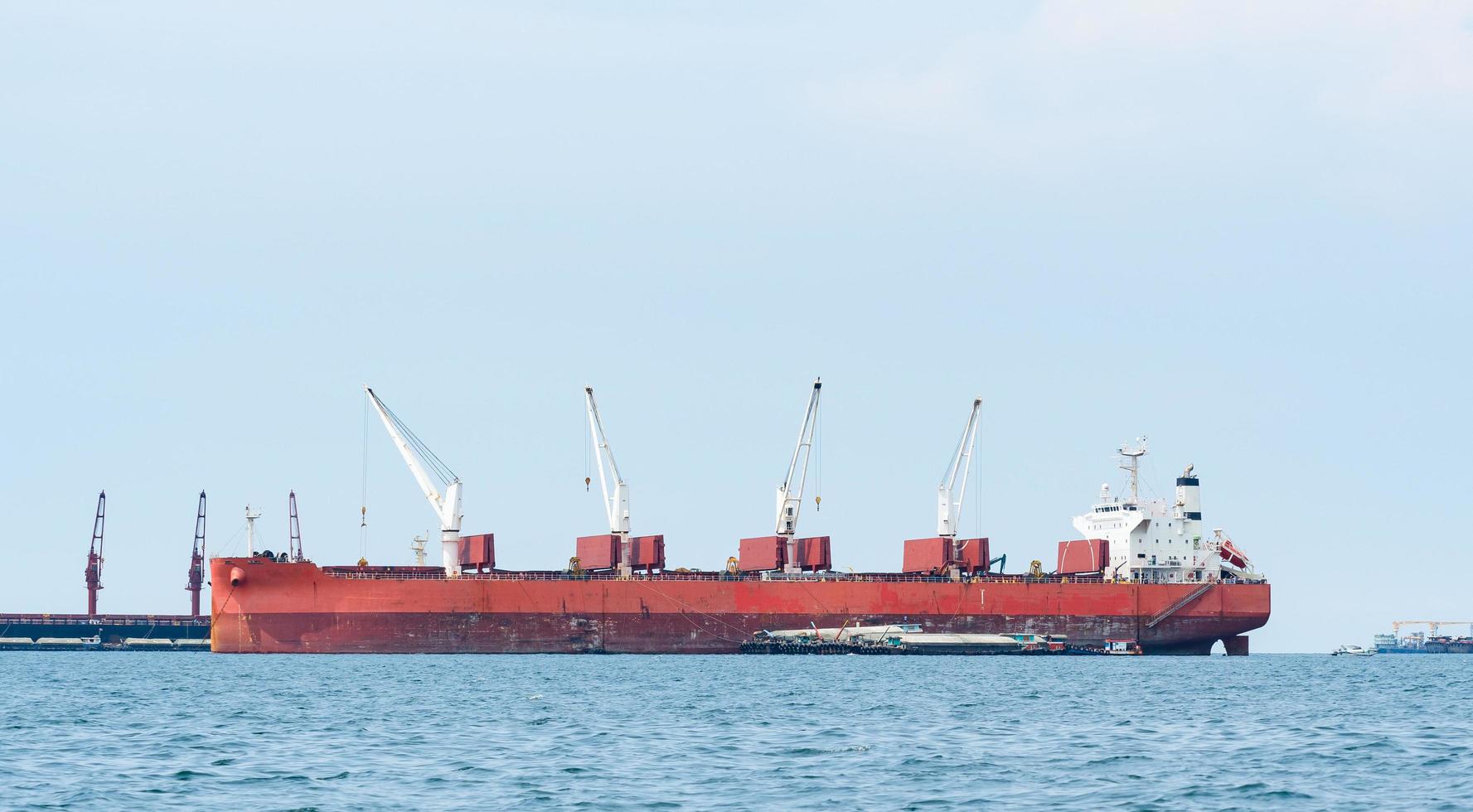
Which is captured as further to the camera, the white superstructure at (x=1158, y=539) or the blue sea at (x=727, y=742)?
the white superstructure at (x=1158, y=539)

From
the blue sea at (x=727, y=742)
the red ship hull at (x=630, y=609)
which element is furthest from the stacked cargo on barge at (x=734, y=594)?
the blue sea at (x=727, y=742)

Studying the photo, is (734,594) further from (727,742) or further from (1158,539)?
(727,742)

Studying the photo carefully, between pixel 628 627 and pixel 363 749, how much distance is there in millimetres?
50311

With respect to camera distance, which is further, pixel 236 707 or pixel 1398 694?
pixel 1398 694

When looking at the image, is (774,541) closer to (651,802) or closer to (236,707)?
(236,707)

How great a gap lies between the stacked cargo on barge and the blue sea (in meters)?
15.6

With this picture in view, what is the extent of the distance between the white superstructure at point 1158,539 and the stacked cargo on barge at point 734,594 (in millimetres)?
97

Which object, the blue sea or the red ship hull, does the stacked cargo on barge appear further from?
the blue sea

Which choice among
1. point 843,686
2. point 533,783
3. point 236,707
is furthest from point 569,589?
point 533,783

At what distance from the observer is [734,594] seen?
90.0 meters

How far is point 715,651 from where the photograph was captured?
89562mm

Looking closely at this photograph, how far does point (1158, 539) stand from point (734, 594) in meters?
27.0

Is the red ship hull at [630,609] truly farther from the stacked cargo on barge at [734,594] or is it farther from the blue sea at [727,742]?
the blue sea at [727,742]

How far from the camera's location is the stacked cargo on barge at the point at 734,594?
85.8 m
